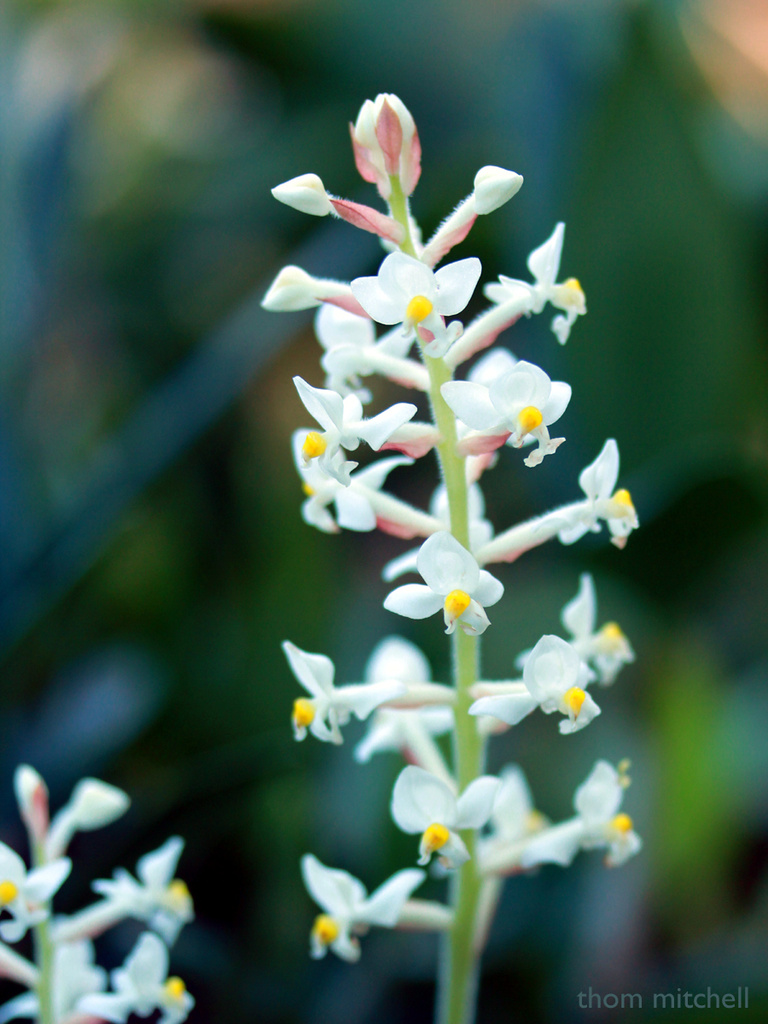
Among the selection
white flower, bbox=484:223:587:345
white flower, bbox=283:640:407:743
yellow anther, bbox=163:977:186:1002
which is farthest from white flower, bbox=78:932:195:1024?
white flower, bbox=484:223:587:345

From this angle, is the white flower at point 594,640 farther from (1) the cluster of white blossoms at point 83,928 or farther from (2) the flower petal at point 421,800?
(1) the cluster of white blossoms at point 83,928

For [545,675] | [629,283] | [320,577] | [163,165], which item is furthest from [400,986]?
[163,165]

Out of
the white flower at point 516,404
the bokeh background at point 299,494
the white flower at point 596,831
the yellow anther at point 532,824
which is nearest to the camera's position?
the white flower at point 516,404

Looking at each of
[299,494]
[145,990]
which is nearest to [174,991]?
[145,990]

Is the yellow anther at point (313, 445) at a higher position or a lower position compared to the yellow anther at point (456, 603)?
higher

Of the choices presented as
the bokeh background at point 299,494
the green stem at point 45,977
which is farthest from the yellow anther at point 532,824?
the green stem at point 45,977

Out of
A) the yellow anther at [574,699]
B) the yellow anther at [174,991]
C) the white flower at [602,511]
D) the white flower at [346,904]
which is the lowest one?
the yellow anther at [174,991]

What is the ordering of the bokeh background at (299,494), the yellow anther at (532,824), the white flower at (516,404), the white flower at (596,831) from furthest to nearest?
the bokeh background at (299,494)
the yellow anther at (532,824)
the white flower at (596,831)
the white flower at (516,404)

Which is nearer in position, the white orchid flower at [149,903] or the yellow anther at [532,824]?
the white orchid flower at [149,903]
